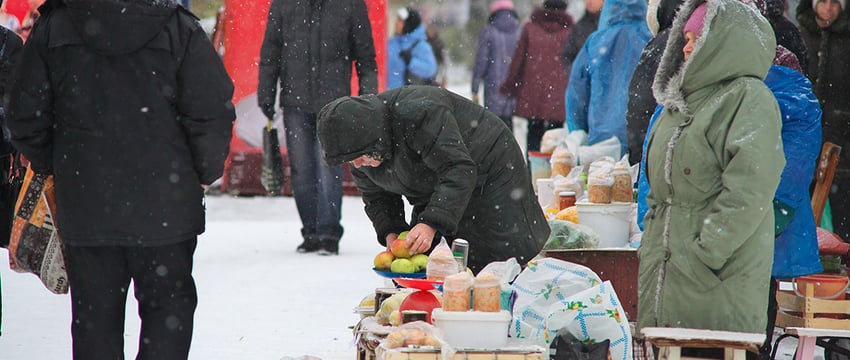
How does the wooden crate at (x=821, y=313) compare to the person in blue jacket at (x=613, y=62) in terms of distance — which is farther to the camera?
the person in blue jacket at (x=613, y=62)

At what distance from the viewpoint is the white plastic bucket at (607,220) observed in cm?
580

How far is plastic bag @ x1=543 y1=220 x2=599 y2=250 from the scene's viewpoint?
17.9ft

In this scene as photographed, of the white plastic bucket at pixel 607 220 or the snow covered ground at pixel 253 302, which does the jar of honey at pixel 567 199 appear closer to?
the white plastic bucket at pixel 607 220

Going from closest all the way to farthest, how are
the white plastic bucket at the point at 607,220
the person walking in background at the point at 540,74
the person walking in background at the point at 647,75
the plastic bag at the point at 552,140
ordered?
the white plastic bucket at the point at 607,220
the person walking in background at the point at 647,75
the plastic bag at the point at 552,140
the person walking in background at the point at 540,74

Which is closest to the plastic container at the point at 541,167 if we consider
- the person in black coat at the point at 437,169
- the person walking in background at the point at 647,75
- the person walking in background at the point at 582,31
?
the person walking in background at the point at 582,31

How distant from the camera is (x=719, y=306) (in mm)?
3797

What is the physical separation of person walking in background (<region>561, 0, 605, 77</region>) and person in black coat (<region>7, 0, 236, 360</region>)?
6.48 metres

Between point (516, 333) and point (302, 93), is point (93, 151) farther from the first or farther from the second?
point (302, 93)

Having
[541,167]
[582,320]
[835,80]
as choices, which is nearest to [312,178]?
[541,167]

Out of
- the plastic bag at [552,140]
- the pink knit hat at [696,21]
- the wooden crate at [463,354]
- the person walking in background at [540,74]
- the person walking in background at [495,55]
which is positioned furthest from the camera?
the person walking in background at [495,55]

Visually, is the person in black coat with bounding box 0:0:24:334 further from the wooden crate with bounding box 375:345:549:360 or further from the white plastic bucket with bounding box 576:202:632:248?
the white plastic bucket with bounding box 576:202:632:248

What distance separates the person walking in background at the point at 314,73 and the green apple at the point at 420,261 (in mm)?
3990

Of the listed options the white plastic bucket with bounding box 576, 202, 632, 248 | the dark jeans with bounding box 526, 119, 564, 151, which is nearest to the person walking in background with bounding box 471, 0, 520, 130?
the dark jeans with bounding box 526, 119, 564, 151

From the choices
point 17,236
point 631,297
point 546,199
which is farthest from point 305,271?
point 17,236
